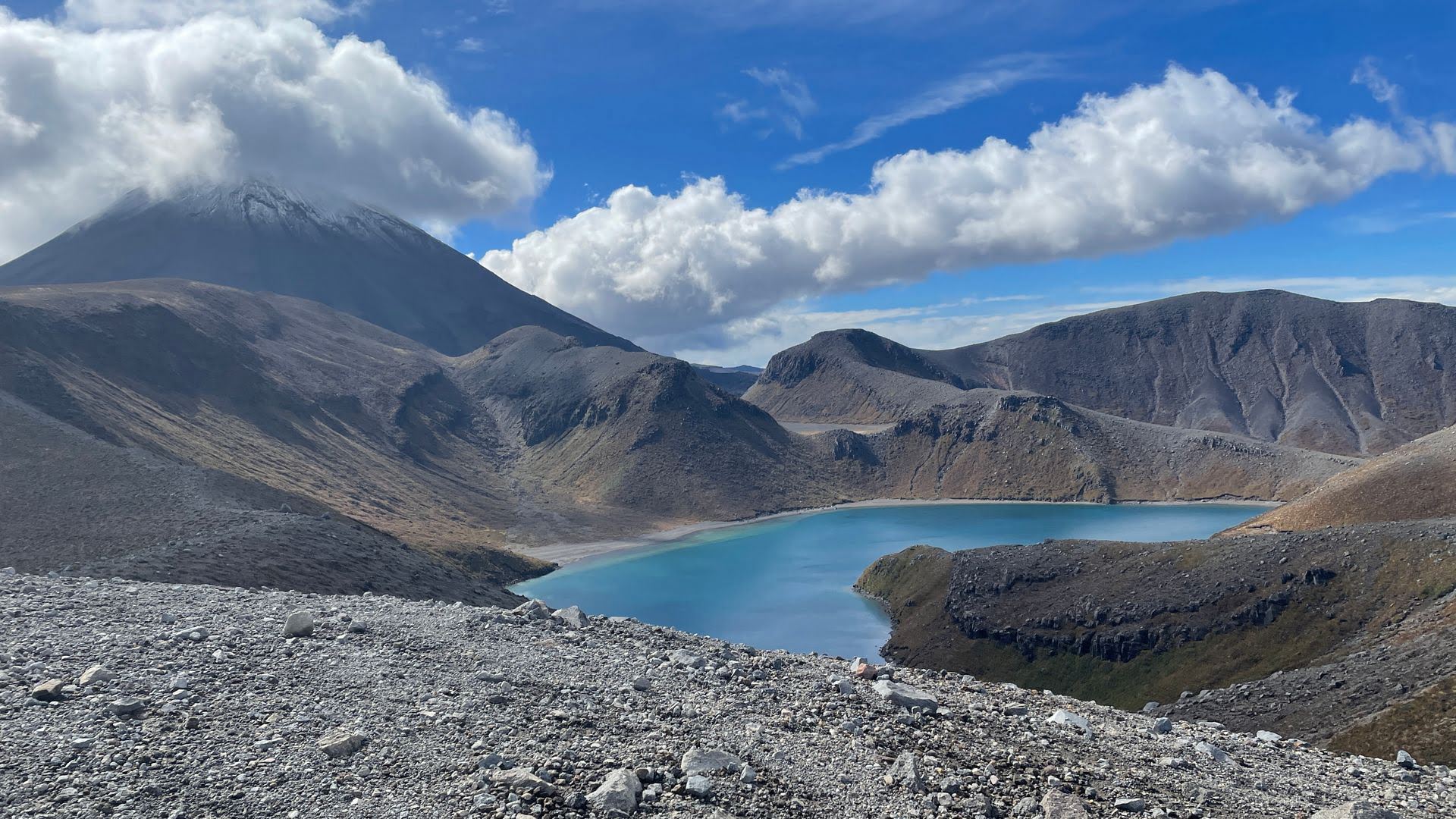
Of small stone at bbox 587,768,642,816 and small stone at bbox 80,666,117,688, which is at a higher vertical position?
small stone at bbox 80,666,117,688

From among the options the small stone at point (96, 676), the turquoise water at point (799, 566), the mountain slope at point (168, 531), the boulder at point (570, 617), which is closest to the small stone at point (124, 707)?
the small stone at point (96, 676)

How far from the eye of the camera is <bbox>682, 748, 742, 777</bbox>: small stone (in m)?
12.9

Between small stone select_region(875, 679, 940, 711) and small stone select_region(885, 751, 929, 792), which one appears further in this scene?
small stone select_region(875, 679, 940, 711)

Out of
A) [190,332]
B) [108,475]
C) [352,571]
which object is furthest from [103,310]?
[352,571]

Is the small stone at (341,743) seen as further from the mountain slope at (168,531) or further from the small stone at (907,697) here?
the mountain slope at (168,531)

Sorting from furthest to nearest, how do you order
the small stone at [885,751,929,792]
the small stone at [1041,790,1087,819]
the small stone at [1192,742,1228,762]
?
1. the small stone at [1192,742,1228,762]
2. the small stone at [885,751,929,792]
3. the small stone at [1041,790,1087,819]

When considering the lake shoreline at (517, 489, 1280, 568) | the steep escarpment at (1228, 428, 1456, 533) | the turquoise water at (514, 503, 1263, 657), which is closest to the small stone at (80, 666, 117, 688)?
the turquoise water at (514, 503, 1263, 657)

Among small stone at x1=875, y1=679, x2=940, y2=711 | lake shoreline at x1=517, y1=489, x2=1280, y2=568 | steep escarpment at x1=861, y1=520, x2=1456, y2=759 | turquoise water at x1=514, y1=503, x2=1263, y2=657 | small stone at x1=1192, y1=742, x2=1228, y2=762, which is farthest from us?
lake shoreline at x1=517, y1=489, x2=1280, y2=568

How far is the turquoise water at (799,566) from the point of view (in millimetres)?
97250

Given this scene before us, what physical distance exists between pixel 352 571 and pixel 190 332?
163m

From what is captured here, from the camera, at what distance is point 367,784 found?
12.0 meters

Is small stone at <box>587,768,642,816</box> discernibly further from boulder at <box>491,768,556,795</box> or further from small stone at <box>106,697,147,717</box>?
small stone at <box>106,697,147,717</box>

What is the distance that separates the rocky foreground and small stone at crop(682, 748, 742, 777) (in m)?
0.05

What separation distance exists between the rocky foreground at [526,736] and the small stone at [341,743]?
3 centimetres
